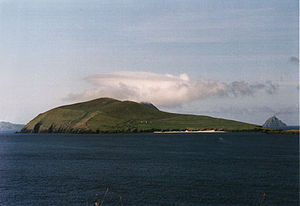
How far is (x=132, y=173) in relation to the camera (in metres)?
85.9

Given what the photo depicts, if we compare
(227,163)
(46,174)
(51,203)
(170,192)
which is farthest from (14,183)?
(227,163)

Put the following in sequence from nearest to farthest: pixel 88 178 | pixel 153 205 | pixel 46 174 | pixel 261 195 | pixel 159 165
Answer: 1. pixel 153 205
2. pixel 261 195
3. pixel 88 178
4. pixel 46 174
5. pixel 159 165

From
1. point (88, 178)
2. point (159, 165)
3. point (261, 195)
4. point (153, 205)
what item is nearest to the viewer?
point (153, 205)

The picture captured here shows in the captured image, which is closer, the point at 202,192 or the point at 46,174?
the point at 202,192

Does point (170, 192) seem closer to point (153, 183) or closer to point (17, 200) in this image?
point (153, 183)

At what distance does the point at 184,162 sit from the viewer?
10781 centimetres

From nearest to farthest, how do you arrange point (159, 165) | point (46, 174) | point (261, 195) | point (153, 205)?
→ point (153, 205)
point (261, 195)
point (46, 174)
point (159, 165)

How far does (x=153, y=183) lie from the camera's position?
71875mm

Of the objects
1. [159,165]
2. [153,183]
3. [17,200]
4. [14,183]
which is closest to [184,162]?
[159,165]

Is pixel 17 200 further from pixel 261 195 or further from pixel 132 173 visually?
pixel 261 195

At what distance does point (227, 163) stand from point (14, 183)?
62.0 m

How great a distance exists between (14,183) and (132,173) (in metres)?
28.0

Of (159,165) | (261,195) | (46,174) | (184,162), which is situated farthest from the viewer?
(184,162)

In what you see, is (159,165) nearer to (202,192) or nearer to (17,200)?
(202,192)
